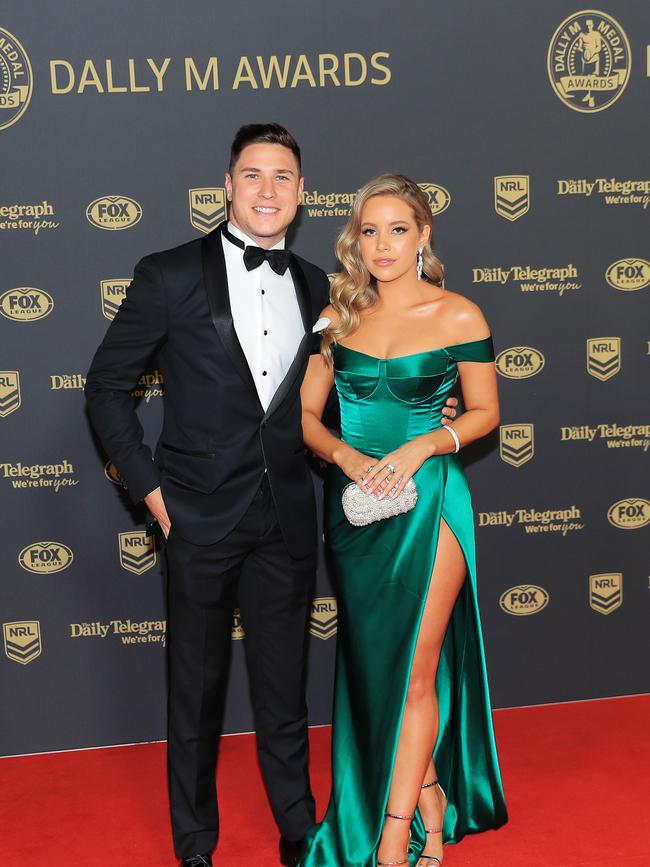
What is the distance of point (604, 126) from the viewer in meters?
3.46

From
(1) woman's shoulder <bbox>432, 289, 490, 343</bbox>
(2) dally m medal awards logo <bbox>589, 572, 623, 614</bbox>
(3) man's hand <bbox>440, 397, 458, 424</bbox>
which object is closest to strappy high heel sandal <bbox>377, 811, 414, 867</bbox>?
(3) man's hand <bbox>440, 397, 458, 424</bbox>

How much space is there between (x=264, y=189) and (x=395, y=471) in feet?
2.73

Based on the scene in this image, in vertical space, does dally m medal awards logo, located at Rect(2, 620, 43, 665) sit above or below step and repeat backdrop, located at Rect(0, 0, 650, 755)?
below

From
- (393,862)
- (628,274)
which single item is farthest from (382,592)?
(628,274)

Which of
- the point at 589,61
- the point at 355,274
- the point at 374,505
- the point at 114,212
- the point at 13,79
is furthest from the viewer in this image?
the point at 589,61

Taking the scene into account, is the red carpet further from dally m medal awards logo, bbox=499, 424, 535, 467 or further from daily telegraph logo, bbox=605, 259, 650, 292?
daily telegraph logo, bbox=605, 259, 650, 292

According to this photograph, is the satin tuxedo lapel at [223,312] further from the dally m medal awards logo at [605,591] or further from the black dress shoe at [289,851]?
the dally m medal awards logo at [605,591]

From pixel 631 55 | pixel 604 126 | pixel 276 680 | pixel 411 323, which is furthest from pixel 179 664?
pixel 631 55

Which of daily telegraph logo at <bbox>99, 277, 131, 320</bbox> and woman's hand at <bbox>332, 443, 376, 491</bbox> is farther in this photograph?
daily telegraph logo at <bbox>99, 277, 131, 320</bbox>

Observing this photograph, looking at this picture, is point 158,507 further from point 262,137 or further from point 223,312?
point 262,137

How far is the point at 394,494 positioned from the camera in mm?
2477

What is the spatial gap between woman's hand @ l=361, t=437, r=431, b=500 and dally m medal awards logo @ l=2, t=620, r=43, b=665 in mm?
1645

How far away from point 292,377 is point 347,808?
1233 mm

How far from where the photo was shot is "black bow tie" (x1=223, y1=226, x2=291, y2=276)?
2.59 metres
